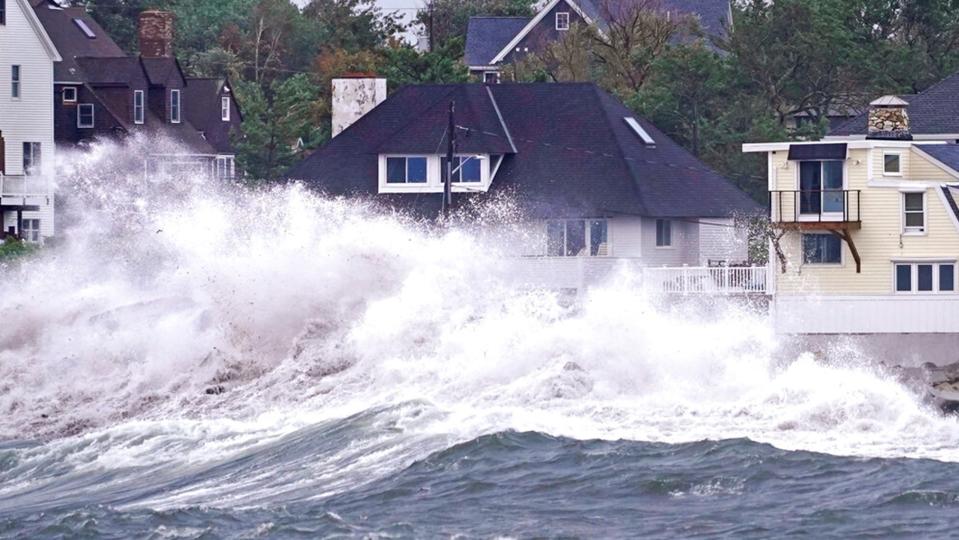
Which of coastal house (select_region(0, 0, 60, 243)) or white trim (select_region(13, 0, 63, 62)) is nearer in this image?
coastal house (select_region(0, 0, 60, 243))

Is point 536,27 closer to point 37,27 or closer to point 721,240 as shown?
point 37,27

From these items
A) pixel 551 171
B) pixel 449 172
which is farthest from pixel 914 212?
pixel 551 171

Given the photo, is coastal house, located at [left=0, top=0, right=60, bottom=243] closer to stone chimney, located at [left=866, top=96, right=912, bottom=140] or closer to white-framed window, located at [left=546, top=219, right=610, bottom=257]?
white-framed window, located at [left=546, top=219, right=610, bottom=257]

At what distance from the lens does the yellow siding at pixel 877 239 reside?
46750 millimetres

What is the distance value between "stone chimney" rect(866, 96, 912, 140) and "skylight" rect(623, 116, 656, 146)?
9763 mm

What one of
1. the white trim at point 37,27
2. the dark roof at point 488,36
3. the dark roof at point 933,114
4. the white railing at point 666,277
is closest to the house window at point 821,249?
the white railing at point 666,277

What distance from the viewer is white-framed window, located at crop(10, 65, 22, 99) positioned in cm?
6401

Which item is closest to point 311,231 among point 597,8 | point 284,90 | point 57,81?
point 57,81

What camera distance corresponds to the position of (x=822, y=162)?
47.6 meters

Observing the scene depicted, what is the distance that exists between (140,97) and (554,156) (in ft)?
A: 59.1

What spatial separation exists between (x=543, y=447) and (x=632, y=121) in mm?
30352

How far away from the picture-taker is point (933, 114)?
59.1 m

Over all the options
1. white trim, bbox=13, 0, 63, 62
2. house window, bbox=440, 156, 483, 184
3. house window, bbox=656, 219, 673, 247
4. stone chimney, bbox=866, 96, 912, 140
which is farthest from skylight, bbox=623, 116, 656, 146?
white trim, bbox=13, 0, 63, 62

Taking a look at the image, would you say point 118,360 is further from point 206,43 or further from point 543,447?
point 206,43
